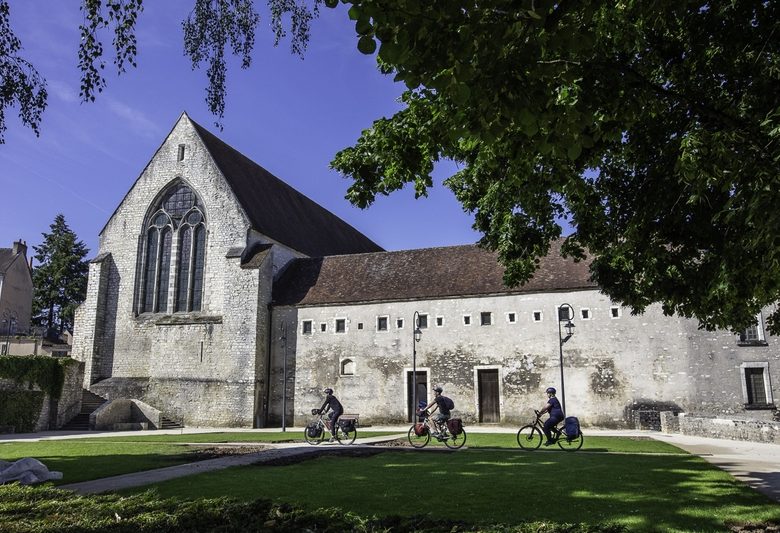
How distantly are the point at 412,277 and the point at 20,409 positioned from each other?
67.3 ft

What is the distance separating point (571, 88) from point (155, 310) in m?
33.6

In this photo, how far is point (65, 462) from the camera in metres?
13.5

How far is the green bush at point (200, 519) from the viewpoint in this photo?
6.20 meters

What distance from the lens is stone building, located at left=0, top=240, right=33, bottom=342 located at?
53.4m

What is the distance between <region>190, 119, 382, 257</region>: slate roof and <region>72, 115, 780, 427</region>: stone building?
0.76 feet

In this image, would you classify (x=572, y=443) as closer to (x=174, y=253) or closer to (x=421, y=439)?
(x=421, y=439)

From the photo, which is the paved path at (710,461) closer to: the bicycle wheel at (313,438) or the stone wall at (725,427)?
the stone wall at (725,427)

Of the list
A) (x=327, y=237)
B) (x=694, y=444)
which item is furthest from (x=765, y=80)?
(x=327, y=237)

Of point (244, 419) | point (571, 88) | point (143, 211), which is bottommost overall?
point (244, 419)

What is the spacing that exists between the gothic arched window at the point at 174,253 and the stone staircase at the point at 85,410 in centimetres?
564

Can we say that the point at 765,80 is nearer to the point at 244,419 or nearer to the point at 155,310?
the point at 244,419

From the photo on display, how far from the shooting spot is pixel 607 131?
686cm

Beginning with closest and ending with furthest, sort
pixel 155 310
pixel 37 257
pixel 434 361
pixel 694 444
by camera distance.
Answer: pixel 694 444
pixel 434 361
pixel 155 310
pixel 37 257

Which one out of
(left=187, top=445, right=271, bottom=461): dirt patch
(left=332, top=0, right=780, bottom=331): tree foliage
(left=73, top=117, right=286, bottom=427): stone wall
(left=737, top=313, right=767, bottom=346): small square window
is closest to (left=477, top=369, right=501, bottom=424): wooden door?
(left=737, top=313, right=767, bottom=346): small square window
